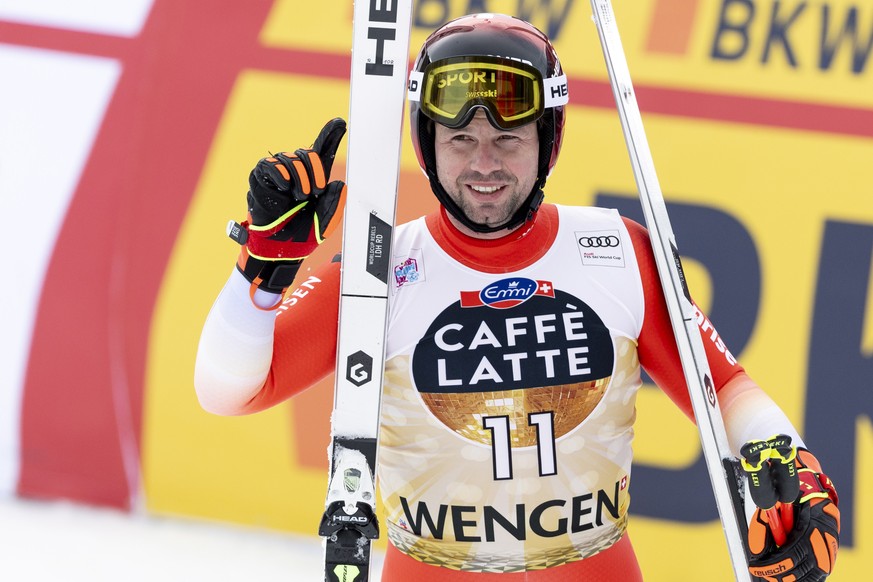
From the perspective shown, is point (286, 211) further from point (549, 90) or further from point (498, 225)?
point (549, 90)

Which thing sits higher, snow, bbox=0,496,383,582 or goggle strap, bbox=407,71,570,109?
goggle strap, bbox=407,71,570,109

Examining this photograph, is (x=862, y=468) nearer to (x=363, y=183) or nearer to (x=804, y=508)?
(x=804, y=508)

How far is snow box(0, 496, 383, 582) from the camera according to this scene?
3846 mm

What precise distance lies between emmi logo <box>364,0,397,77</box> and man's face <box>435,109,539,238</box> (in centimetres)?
18

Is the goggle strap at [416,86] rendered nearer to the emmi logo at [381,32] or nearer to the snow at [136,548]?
the emmi logo at [381,32]

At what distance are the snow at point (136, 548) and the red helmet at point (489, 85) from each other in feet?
6.93

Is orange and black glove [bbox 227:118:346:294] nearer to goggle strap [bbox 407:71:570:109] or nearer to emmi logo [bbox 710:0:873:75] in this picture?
goggle strap [bbox 407:71:570:109]

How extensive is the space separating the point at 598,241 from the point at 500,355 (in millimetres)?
335

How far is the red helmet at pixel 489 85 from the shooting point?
2.06m

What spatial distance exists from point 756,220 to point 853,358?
0.58m

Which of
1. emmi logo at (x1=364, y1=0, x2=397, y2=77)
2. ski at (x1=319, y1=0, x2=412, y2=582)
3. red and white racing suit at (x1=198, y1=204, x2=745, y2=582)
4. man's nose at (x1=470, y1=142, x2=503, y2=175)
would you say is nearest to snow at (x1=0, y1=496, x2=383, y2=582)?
red and white racing suit at (x1=198, y1=204, x2=745, y2=582)

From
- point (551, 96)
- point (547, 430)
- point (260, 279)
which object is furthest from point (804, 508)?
point (260, 279)

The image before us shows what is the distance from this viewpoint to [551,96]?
2141 mm

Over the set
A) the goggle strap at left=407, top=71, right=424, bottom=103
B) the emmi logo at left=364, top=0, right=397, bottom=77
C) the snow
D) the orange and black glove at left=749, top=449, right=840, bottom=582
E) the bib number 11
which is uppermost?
the emmi logo at left=364, top=0, right=397, bottom=77
